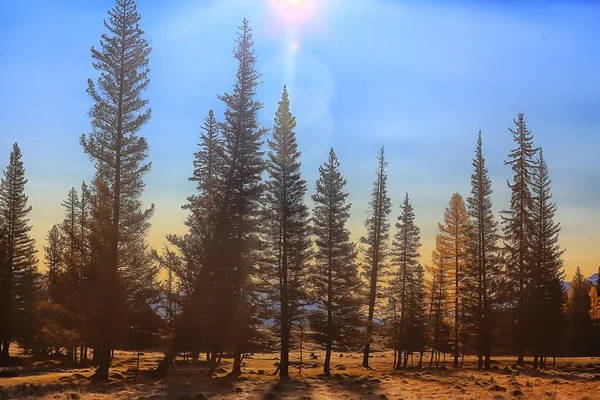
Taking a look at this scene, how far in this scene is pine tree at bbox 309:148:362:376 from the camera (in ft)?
118

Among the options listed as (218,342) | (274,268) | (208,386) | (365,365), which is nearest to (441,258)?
(365,365)

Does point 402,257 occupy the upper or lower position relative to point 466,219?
lower

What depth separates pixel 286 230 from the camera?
3434 centimetres

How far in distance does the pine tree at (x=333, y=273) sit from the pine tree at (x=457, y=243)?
1361 centimetres

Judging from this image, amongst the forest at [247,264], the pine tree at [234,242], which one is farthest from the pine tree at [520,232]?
the pine tree at [234,242]

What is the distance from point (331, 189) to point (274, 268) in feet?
27.4

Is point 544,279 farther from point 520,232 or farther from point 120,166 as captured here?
point 120,166

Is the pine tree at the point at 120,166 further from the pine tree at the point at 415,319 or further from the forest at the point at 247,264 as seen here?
the pine tree at the point at 415,319

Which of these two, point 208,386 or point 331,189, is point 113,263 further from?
point 331,189

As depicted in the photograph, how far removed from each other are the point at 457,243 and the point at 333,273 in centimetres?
1652

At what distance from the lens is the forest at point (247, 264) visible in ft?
85.1

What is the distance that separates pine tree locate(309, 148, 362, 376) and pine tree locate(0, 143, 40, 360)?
94.1 ft

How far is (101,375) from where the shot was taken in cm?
2473

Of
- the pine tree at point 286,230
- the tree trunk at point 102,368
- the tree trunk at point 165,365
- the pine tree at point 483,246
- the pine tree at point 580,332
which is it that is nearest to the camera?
the tree trunk at point 102,368
